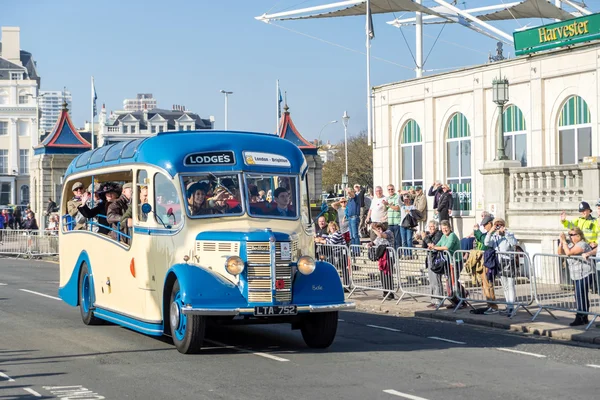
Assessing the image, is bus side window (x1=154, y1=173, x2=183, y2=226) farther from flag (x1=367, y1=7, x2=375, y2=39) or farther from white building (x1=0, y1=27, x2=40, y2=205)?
white building (x1=0, y1=27, x2=40, y2=205)

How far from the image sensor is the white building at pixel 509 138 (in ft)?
80.1

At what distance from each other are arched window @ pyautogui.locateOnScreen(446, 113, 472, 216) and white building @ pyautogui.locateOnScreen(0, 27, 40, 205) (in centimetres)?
8335

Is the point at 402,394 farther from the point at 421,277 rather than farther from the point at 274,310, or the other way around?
the point at 421,277

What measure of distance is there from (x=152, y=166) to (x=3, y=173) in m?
102

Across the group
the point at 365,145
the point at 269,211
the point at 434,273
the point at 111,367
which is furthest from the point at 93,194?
the point at 365,145

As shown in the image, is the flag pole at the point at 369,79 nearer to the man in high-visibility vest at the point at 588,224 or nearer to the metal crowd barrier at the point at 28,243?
the metal crowd barrier at the point at 28,243

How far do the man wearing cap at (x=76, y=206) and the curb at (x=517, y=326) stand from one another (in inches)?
237

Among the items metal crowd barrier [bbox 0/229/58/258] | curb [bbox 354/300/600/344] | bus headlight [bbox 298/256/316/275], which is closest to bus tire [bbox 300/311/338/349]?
bus headlight [bbox 298/256/316/275]

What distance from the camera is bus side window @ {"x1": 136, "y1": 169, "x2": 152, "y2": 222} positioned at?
14.3 m

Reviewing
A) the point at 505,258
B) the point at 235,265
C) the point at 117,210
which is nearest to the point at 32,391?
the point at 235,265

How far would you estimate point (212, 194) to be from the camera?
45.0 feet

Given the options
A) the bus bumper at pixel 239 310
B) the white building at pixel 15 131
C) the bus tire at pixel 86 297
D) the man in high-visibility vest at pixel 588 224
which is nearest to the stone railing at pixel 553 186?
the man in high-visibility vest at pixel 588 224

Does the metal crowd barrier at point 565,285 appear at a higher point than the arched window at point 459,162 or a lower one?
lower

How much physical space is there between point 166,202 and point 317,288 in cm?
241
